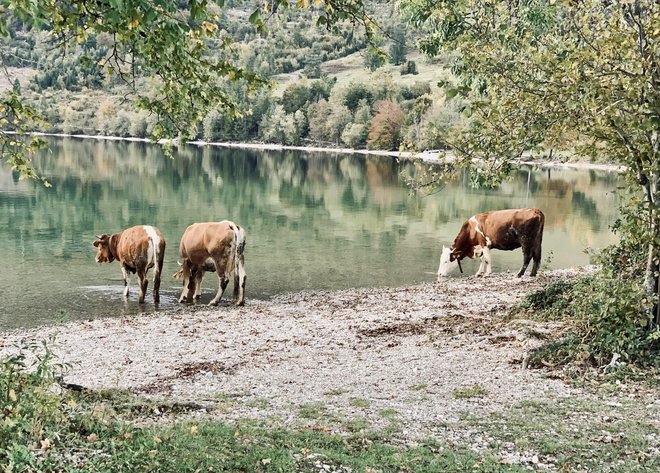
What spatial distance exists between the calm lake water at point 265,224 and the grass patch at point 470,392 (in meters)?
3.97

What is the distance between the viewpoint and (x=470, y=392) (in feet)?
33.9

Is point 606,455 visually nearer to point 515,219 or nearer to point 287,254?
point 515,219

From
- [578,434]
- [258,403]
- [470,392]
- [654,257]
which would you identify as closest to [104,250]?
[258,403]

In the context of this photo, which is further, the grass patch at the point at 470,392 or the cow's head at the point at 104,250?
the cow's head at the point at 104,250

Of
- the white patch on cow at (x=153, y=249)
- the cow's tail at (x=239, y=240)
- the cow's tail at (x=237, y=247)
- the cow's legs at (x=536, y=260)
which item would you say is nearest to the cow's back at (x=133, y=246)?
the white patch on cow at (x=153, y=249)

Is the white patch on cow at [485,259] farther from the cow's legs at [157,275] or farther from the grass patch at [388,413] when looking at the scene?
the grass patch at [388,413]

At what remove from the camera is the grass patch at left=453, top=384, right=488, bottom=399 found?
400 inches

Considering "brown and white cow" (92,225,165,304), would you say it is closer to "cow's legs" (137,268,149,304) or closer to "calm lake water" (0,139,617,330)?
"cow's legs" (137,268,149,304)

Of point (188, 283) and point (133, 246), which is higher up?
point (133, 246)

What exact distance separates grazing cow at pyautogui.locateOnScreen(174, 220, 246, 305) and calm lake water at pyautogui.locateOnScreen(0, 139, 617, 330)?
140cm

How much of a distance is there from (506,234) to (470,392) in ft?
48.4

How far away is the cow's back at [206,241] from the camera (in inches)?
836

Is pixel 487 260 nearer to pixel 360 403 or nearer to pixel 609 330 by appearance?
pixel 609 330

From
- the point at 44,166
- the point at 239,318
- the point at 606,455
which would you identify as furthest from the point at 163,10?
the point at 44,166
